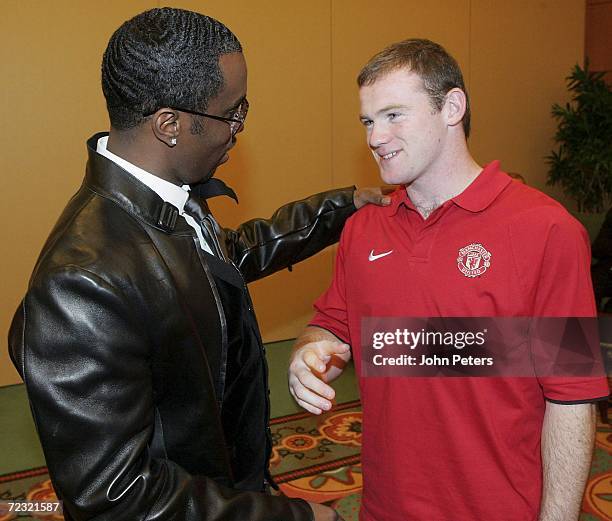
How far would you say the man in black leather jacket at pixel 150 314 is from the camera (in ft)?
3.80

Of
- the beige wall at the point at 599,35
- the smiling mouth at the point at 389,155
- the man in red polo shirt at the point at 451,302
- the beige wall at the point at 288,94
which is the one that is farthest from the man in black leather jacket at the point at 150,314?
the beige wall at the point at 599,35

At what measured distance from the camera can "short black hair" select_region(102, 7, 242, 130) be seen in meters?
1.32

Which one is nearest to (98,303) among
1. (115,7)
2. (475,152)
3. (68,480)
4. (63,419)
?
(63,419)

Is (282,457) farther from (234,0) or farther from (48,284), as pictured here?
(234,0)

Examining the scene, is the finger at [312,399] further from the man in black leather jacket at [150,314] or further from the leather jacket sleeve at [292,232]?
the leather jacket sleeve at [292,232]

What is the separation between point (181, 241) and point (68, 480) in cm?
49

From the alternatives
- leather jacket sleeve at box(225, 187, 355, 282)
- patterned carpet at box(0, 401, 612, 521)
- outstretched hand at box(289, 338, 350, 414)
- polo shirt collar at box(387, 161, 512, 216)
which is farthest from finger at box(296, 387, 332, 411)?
patterned carpet at box(0, 401, 612, 521)

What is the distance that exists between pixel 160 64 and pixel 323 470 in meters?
2.69

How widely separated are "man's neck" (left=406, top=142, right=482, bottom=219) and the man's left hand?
0.47 ft

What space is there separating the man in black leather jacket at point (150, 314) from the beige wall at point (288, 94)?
363 centimetres

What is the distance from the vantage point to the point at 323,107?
5957 millimetres

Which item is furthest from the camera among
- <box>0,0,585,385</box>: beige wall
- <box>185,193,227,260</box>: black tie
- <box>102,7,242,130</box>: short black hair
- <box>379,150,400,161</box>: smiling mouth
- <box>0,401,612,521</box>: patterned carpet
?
<box>0,0,585,385</box>: beige wall

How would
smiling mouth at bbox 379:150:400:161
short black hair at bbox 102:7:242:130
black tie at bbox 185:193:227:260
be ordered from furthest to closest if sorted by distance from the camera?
smiling mouth at bbox 379:150:400:161 → black tie at bbox 185:193:227:260 → short black hair at bbox 102:7:242:130
